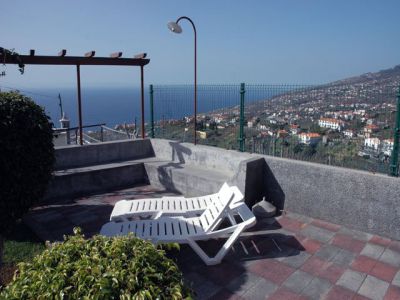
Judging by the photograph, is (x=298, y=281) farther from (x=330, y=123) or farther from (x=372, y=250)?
(x=330, y=123)

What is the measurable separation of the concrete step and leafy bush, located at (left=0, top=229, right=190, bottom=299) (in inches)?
207

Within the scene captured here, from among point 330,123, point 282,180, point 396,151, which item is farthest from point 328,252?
point 330,123

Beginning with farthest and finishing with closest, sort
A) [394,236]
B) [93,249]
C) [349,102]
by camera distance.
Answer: [349,102] < [394,236] < [93,249]

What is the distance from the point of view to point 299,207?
6215mm

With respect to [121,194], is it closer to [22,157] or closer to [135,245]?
[22,157]

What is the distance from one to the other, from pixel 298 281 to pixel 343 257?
0.97 metres

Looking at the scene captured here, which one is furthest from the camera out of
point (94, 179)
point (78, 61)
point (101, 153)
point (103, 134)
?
point (103, 134)

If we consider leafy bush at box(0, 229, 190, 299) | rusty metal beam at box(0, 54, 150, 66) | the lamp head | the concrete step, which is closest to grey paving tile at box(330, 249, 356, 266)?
leafy bush at box(0, 229, 190, 299)

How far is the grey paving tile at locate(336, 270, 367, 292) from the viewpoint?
13.3 feet

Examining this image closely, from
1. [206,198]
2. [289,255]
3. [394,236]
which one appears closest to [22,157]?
[206,198]

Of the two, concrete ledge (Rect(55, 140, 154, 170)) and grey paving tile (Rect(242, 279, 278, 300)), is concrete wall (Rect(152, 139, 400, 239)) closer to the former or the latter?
grey paving tile (Rect(242, 279, 278, 300))

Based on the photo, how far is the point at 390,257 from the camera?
4.75m

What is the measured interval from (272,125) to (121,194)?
137 inches

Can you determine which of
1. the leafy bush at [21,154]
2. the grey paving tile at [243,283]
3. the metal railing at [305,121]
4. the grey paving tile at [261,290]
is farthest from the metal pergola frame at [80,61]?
the grey paving tile at [261,290]
